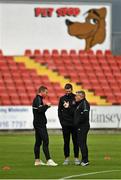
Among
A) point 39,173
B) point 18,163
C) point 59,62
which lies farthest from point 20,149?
point 59,62

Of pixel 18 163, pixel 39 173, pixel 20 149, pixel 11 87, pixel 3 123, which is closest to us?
pixel 39 173

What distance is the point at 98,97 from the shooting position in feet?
156

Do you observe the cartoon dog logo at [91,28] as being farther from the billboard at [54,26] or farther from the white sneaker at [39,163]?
the white sneaker at [39,163]

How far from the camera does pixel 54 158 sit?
26828 mm

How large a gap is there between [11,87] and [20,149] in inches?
645

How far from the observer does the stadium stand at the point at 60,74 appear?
154 ft

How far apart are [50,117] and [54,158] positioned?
16.0m

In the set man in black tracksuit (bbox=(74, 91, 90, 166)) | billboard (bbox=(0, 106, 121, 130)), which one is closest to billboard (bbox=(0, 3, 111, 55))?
billboard (bbox=(0, 106, 121, 130))

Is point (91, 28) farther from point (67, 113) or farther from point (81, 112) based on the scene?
point (81, 112)

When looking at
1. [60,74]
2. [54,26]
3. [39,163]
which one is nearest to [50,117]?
[60,74]

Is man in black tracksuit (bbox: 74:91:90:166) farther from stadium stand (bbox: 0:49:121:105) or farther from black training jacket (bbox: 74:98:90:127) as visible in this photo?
stadium stand (bbox: 0:49:121:105)

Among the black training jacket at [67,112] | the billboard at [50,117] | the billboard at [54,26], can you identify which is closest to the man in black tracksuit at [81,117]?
the black training jacket at [67,112]

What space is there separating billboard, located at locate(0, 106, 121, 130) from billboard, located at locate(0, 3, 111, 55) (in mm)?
7854

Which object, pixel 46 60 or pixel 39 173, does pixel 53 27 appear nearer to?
pixel 46 60
